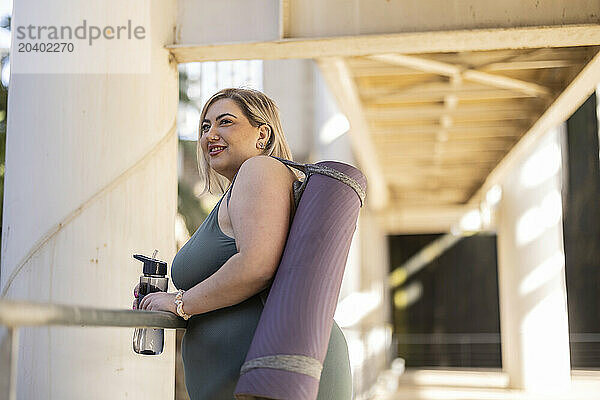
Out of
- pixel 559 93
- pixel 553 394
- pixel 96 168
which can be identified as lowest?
pixel 553 394

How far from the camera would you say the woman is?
1.48m

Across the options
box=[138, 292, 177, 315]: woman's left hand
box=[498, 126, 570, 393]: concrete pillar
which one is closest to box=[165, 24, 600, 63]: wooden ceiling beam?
box=[138, 292, 177, 315]: woman's left hand

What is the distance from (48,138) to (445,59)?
3.85 metres

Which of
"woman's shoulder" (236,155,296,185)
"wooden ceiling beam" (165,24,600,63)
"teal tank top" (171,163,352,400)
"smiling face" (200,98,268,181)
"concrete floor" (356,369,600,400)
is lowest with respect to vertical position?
"concrete floor" (356,369,600,400)

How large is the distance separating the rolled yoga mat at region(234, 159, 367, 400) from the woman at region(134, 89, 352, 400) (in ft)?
0.15

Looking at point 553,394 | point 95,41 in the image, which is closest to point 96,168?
point 95,41

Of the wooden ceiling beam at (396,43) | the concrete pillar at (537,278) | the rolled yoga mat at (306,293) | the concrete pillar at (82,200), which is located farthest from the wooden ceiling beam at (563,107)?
the rolled yoga mat at (306,293)

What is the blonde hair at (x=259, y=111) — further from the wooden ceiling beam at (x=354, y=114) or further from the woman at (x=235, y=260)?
the wooden ceiling beam at (x=354, y=114)

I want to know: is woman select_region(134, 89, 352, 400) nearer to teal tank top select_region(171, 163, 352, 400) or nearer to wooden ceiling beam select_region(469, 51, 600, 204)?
teal tank top select_region(171, 163, 352, 400)

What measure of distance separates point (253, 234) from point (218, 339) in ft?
0.82

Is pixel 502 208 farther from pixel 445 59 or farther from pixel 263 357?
pixel 263 357

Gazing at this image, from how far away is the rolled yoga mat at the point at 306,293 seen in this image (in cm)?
135

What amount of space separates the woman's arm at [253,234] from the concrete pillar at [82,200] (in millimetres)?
1028

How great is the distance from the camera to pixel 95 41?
2.60 m
